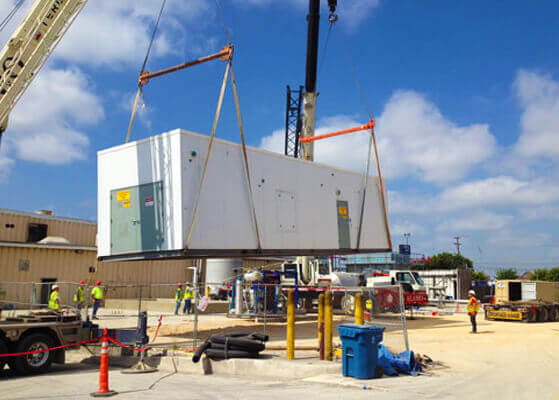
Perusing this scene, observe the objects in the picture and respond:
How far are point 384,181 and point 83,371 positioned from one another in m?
12.5

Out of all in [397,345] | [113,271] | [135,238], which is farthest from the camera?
[113,271]

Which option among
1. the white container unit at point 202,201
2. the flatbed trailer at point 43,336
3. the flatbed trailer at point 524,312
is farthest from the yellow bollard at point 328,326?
the flatbed trailer at point 524,312

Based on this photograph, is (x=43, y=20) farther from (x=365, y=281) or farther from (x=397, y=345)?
(x=365, y=281)

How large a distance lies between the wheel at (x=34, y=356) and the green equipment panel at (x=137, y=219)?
327 centimetres

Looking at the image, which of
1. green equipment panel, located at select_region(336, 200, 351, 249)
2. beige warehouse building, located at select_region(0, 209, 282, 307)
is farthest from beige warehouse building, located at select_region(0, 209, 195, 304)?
green equipment panel, located at select_region(336, 200, 351, 249)

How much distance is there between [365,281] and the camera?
92.1 feet

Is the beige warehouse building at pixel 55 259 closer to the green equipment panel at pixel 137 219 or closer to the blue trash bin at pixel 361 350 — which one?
the green equipment panel at pixel 137 219

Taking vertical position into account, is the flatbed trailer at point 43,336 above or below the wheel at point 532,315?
above

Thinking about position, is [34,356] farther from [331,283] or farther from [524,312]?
[524,312]

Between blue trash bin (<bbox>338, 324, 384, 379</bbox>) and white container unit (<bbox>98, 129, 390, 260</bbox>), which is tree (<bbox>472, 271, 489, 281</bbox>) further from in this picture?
blue trash bin (<bbox>338, 324, 384, 379</bbox>)

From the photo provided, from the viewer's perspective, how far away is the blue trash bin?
320 inches

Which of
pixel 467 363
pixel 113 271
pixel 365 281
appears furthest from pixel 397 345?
pixel 113 271

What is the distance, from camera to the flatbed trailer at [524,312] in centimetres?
2145

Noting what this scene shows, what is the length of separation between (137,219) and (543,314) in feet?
63.2
